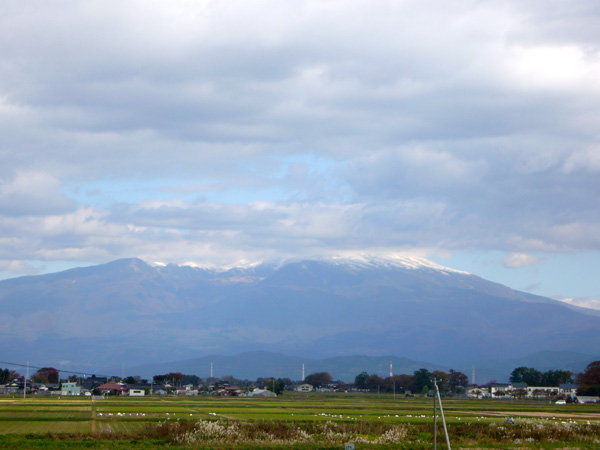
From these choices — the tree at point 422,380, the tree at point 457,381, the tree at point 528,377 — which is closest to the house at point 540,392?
the tree at point 422,380

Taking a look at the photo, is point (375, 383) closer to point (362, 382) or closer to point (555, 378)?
point (362, 382)

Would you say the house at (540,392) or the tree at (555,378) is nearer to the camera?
the house at (540,392)

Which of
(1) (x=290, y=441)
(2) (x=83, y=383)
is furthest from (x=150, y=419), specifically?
(2) (x=83, y=383)

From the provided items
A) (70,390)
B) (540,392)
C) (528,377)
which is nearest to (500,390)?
(540,392)

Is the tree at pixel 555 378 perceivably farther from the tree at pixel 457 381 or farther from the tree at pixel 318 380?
the tree at pixel 318 380

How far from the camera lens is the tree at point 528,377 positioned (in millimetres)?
167200

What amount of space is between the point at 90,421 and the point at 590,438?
3147 cm

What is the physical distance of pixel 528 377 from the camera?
170 meters

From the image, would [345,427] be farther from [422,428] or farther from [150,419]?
[150,419]

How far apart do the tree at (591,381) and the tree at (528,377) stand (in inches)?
1233

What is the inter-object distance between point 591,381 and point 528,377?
45.8 m

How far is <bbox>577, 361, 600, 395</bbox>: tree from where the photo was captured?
114 metres

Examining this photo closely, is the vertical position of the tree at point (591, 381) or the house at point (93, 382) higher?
the tree at point (591, 381)

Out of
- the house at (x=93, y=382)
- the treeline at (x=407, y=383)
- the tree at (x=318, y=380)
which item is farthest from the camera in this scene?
the tree at (x=318, y=380)
